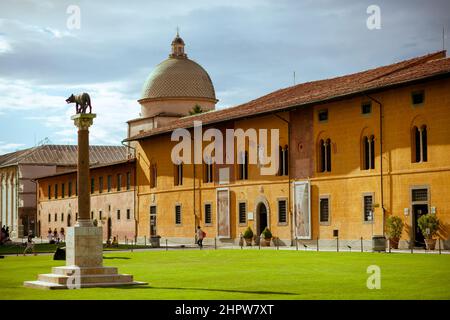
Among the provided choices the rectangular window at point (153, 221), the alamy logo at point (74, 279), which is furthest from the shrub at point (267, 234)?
the alamy logo at point (74, 279)

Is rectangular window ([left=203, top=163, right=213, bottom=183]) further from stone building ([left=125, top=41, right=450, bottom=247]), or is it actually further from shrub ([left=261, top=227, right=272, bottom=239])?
shrub ([left=261, top=227, right=272, bottom=239])

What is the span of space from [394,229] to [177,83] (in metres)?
39.1

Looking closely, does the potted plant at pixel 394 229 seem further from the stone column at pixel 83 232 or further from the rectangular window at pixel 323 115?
the stone column at pixel 83 232

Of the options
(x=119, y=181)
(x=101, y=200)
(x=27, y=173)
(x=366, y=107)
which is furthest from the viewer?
(x=27, y=173)

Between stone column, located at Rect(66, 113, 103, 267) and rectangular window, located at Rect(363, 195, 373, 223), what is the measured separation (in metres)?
23.8

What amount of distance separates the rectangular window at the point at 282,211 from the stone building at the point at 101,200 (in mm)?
14762

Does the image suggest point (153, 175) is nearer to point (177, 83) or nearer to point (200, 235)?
point (200, 235)

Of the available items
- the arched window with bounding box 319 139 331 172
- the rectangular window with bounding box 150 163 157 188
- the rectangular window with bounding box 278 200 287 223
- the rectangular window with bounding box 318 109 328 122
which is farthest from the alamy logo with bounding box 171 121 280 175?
the rectangular window with bounding box 150 163 157 188

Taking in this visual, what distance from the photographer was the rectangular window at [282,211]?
53.6m

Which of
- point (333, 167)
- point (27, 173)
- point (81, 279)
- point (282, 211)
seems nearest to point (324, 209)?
point (333, 167)

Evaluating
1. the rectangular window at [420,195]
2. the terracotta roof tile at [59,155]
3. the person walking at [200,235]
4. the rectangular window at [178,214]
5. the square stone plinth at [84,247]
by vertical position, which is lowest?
the person walking at [200,235]

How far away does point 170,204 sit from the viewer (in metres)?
65.6

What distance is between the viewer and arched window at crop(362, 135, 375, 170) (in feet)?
155

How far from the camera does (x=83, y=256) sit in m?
25.0
